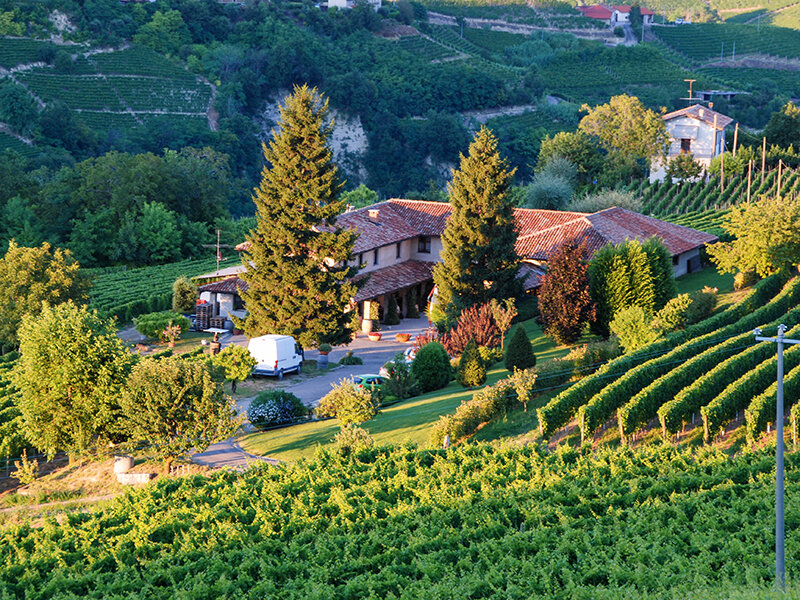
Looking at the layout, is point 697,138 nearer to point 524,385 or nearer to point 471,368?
point 471,368

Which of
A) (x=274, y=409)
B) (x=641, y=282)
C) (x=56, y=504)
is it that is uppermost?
(x=641, y=282)

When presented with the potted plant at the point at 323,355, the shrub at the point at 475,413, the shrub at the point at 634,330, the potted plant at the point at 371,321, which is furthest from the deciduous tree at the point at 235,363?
the shrub at the point at 634,330

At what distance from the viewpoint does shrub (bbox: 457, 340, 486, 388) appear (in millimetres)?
40844

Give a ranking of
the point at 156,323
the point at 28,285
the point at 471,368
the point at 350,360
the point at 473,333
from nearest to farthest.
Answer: the point at 471,368, the point at 473,333, the point at 350,360, the point at 28,285, the point at 156,323

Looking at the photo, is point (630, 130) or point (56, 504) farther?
point (630, 130)

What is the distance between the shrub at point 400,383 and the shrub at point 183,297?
19009mm

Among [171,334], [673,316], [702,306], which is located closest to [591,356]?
[673,316]

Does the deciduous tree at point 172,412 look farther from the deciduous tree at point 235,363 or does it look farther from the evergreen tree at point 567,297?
the evergreen tree at point 567,297

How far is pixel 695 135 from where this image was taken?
287 feet

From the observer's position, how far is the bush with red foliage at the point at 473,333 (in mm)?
44156

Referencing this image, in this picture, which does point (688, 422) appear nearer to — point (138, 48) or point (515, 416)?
point (515, 416)

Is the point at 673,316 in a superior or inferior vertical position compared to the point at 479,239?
inferior

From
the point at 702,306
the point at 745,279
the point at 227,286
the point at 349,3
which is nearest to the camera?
the point at 702,306

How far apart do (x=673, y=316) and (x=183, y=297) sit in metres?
27.9
